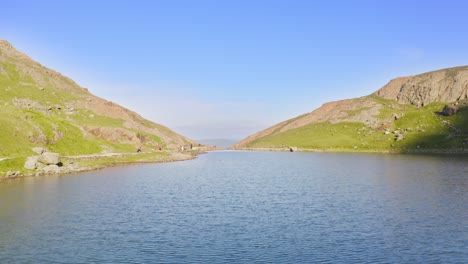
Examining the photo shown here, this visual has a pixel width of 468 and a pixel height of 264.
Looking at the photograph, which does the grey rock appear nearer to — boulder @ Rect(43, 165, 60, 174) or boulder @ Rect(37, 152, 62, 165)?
boulder @ Rect(43, 165, 60, 174)

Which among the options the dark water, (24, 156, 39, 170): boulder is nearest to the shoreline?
(24, 156, 39, 170): boulder

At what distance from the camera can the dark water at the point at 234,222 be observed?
41.8 m

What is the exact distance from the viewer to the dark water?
41.8 m

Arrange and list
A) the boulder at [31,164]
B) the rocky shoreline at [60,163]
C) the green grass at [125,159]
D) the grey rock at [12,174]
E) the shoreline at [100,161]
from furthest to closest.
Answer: the green grass at [125,159]
the shoreline at [100,161]
the boulder at [31,164]
the rocky shoreline at [60,163]
the grey rock at [12,174]

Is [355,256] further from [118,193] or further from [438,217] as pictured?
[118,193]

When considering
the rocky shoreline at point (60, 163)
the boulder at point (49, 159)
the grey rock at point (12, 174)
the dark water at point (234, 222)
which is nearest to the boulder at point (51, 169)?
the rocky shoreline at point (60, 163)

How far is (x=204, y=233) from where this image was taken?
50.5 metres

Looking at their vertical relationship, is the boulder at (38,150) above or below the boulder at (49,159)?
above

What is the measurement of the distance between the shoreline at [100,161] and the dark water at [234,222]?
45.8ft

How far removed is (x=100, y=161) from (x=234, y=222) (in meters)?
99.9

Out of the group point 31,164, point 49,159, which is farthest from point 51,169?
point 31,164

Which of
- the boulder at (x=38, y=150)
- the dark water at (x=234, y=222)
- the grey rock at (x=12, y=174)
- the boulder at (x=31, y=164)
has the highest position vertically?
the boulder at (x=38, y=150)

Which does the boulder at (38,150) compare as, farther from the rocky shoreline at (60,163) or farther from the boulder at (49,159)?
the boulder at (49,159)

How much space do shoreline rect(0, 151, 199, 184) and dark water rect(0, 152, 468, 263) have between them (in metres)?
14.0
